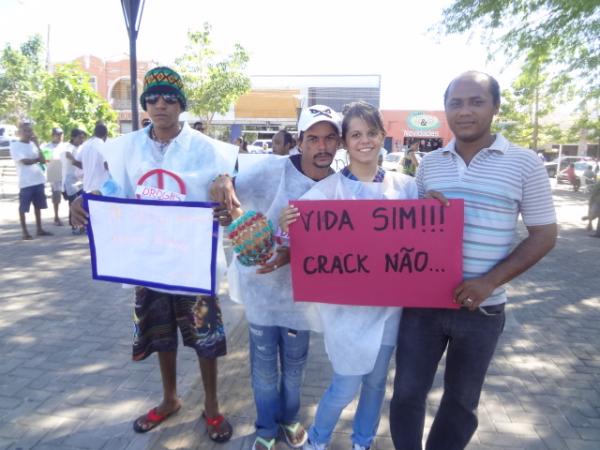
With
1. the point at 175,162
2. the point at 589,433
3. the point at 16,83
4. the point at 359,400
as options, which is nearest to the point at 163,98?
the point at 175,162

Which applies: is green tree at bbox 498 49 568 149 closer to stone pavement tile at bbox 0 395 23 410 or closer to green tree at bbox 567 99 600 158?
green tree at bbox 567 99 600 158

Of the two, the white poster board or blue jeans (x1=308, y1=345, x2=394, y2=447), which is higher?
the white poster board

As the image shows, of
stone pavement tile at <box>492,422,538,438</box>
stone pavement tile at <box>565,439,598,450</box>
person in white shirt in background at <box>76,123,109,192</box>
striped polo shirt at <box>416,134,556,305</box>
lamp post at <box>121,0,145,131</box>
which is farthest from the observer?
person in white shirt in background at <box>76,123,109,192</box>

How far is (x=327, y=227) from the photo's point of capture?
212 cm

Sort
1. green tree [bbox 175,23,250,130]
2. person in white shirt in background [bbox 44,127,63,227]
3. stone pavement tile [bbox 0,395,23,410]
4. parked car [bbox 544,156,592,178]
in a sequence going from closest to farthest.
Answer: stone pavement tile [bbox 0,395,23,410], person in white shirt in background [bbox 44,127,63,227], green tree [bbox 175,23,250,130], parked car [bbox 544,156,592,178]

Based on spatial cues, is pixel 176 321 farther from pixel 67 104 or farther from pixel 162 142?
pixel 67 104

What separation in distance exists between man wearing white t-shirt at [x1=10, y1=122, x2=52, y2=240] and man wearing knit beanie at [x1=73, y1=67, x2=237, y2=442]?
5.96m

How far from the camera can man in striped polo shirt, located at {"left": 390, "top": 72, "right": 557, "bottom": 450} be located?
1903 mm

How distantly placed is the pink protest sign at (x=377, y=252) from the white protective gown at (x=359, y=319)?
91 millimetres

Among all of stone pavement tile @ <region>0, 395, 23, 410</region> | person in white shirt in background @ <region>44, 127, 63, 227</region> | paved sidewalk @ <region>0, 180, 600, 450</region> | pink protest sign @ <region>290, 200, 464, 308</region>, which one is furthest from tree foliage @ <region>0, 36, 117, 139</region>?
pink protest sign @ <region>290, 200, 464, 308</region>

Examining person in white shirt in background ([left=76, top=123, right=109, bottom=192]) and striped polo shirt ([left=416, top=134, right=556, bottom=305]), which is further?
person in white shirt in background ([left=76, top=123, right=109, bottom=192])

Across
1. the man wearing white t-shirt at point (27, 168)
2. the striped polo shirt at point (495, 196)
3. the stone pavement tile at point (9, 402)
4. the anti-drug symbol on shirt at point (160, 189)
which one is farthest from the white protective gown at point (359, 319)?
the man wearing white t-shirt at point (27, 168)

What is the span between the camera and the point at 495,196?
1.92 metres

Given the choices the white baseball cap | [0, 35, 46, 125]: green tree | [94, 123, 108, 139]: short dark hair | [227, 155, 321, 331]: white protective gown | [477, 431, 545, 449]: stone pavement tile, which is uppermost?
[0, 35, 46, 125]: green tree
